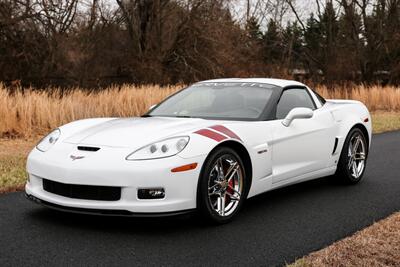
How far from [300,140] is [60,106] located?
8.08 m

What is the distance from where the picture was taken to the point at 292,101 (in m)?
6.39

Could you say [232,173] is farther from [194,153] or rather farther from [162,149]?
[162,149]

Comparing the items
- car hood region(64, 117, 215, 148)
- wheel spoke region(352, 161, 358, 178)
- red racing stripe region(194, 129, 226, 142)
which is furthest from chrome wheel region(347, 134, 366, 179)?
red racing stripe region(194, 129, 226, 142)

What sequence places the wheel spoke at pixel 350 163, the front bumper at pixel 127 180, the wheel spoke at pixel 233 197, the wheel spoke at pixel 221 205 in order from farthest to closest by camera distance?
the wheel spoke at pixel 350 163 → the wheel spoke at pixel 233 197 → the wheel spoke at pixel 221 205 → the front bumper at pixel 127 180

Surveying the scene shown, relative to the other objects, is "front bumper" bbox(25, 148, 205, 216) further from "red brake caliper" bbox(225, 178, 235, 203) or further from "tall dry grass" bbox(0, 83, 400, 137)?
"tall dry grass" bbox(0, 83, 400, 137)

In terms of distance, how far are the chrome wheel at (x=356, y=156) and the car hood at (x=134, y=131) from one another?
2.44 metres

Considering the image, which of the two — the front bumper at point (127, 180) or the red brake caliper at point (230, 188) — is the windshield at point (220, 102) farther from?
the front bumper at point (127, 180)

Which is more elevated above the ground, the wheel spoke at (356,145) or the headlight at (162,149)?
the headlight at (162,149)

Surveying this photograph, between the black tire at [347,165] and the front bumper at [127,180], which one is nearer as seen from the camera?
the front bumper at [127,180]

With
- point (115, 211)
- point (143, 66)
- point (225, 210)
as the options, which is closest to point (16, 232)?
point (115, 211)

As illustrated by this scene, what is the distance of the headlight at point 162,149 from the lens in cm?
459

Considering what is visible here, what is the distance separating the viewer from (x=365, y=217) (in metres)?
5.36

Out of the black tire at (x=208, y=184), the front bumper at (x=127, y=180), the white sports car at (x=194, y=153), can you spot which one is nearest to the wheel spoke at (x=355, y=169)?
the white sports car at (x=194, y=153)

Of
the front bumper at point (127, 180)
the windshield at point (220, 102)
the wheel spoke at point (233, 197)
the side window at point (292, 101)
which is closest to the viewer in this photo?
the front bumper at point (127, 180)
